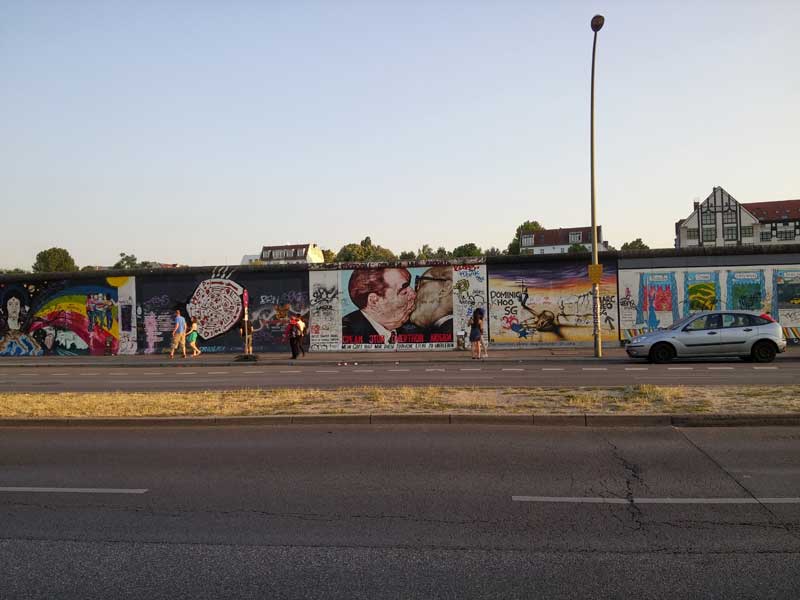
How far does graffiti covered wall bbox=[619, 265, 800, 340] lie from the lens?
2616 centimetres

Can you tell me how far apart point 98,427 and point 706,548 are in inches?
349

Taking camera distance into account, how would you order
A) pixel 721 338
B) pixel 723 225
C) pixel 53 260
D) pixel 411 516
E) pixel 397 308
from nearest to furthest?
1. pixel 411 516
2. pixel 721 338
3. pixel 397 308
4. pixel 53 260
5. pixel 723 225

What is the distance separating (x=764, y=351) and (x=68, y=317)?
94.5 ft

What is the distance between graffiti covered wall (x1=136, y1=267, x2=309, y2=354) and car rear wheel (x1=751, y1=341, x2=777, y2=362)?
17.7 meters

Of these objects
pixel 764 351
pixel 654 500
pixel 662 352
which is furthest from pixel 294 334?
pixel 654 500

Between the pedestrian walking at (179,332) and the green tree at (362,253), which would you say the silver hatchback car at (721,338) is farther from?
the green tree at (362,253)

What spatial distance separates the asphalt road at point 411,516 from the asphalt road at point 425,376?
650 centimetres

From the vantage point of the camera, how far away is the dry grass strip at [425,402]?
10281 mm

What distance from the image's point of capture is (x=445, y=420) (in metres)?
9.82

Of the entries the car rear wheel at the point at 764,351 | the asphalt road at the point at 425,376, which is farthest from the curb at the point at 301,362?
the car rear wheel at the point at 764,351

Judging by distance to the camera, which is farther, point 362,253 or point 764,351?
point 362,253

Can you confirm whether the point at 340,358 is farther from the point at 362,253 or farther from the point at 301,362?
the point at 362,253

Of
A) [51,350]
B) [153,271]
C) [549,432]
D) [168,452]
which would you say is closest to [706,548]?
[549,432]

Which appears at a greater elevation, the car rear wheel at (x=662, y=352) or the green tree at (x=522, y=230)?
the green tree at (x=522, y=230)
